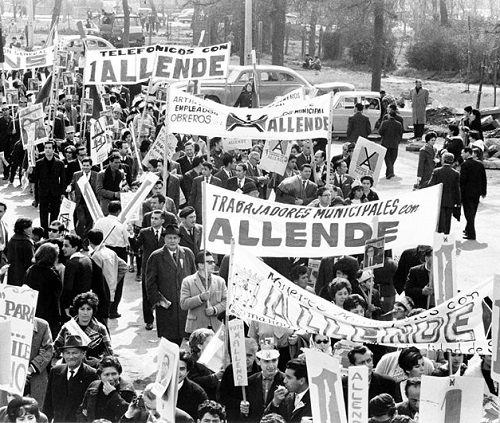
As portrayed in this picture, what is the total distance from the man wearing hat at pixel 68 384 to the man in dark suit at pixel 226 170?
7.82m

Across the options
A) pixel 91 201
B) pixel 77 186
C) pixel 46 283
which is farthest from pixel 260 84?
pixel 46 283

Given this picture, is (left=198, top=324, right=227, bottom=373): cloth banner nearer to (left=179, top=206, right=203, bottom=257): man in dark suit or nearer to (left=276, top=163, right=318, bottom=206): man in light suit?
(left=179, top=206, right=203, bottom=257): man in dark suit

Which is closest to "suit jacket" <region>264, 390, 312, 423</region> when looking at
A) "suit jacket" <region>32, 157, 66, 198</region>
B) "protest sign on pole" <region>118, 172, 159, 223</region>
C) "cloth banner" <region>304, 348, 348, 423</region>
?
"cloth banner" <region>304, 348, 348, 423</region>

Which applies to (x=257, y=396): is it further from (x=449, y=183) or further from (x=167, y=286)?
(x=449, y=183)

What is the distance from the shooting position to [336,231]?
11633 millimetres

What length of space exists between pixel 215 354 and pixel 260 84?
2264 centimetres

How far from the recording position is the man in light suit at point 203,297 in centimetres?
1220

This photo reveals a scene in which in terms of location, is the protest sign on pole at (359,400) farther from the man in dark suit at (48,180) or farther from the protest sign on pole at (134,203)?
the man in dark suit at (48,180)

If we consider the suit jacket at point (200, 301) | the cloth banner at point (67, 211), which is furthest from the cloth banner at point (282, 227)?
the cloth banner at point (67, 211)

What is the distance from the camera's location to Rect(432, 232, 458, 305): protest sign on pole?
10328mm

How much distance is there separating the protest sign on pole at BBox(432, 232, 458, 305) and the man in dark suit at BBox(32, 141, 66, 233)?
30.4 feet

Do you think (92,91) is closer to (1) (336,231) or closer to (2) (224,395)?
(1) (336,231)

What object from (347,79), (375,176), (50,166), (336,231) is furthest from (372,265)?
(347,79)

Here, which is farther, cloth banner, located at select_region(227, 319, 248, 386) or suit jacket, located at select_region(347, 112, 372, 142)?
suit jacket, located at select_region(347, 112, 372, 142)
